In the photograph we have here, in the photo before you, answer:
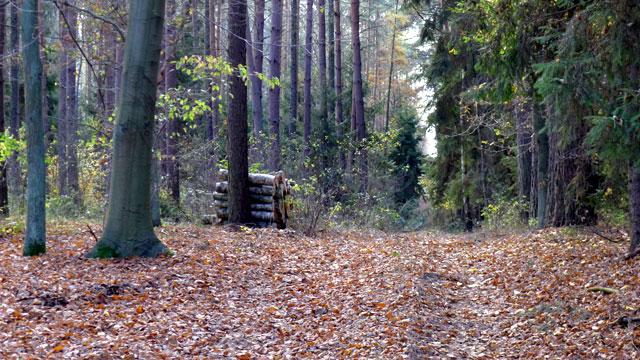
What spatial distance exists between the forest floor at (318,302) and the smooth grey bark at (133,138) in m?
0.46

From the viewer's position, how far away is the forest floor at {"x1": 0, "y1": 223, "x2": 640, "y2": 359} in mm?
6969

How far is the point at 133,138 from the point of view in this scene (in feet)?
33.8

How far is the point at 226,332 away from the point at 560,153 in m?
8.03

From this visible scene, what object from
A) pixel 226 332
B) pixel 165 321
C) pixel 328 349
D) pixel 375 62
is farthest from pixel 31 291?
pixel 375 62

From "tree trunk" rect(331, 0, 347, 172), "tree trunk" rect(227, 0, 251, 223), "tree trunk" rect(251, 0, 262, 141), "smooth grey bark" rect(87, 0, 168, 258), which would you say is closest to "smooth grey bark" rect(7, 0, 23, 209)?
"tree trunk" rect(227, 0, 251, 223)

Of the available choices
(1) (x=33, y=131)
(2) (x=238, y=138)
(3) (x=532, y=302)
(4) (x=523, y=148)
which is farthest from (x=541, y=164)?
(1) (x=33, y=131)

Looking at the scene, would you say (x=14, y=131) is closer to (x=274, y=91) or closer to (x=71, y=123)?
(x=71, y=123)

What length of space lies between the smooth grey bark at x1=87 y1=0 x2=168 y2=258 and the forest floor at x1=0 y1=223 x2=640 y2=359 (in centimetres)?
46

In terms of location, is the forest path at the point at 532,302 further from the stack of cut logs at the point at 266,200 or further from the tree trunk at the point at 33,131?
the tree trunk at the point at 33,131

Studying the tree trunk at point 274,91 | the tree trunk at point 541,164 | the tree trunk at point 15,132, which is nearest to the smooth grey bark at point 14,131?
the tree trunk at point 15,132

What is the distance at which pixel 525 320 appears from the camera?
7977 mm

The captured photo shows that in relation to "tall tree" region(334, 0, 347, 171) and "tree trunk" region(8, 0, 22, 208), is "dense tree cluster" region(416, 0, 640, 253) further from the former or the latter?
"tree trunk" region(8, 0, 22, 208)

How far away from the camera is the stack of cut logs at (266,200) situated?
49.4ft

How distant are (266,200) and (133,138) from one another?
17.2 feet
